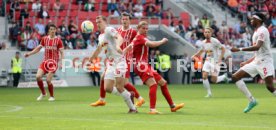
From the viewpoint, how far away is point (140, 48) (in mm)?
17938

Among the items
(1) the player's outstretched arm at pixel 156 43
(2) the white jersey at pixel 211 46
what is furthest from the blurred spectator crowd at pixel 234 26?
(1) the player's outstretched arm at pixel 156 43

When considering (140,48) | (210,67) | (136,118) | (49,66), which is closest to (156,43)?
(140,48)

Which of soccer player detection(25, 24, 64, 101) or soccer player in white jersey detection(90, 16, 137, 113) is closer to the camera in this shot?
soccer player in white jersey detection(90, 16, 137, 113)

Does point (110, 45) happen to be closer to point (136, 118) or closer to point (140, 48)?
point (140, 48)

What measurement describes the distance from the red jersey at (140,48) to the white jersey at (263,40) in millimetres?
2677

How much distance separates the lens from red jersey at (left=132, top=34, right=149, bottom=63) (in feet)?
58.3

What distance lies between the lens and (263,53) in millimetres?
17859

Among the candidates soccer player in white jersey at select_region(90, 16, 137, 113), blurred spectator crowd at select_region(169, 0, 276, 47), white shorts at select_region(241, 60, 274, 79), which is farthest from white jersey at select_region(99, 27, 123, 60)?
blurred spectator crowd at select_region(169, 0, 276, 47)

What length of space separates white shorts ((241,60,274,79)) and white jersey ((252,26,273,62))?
0.12 meters

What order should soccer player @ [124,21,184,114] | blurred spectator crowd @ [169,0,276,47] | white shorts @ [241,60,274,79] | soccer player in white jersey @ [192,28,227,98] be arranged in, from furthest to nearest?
blurred spectator crowd @ [169,0,276,47], soccer player in white jersey @ [192,28,227,98], white shorts @ [241,60,274,79], soccer player @ [124,21,184,114]

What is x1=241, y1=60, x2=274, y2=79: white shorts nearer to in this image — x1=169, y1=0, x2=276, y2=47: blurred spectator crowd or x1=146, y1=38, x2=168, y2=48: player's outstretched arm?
x1=146, y1=38, x2=168, y2=48: player's outstretched arm

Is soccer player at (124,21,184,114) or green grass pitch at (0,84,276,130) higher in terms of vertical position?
soccer player at (124,21,184,114)

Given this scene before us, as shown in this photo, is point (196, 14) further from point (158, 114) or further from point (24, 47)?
point (158, 114)

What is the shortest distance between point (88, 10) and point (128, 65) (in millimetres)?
23798
